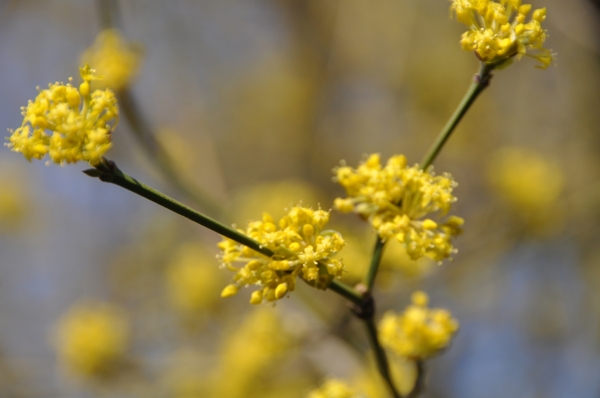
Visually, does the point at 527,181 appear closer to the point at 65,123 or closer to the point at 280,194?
the point at 280,194

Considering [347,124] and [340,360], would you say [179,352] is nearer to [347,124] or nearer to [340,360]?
[340,360]

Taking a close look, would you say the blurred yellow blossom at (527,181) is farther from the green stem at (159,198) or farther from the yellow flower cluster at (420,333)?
the green stem at (159,198)

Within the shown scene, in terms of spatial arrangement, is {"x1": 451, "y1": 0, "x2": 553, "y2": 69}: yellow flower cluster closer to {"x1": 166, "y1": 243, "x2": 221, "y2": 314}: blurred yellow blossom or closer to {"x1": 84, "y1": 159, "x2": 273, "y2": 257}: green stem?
{"x1": 84, "y1": 159, "x2": 273, "y2": 257}: green stem

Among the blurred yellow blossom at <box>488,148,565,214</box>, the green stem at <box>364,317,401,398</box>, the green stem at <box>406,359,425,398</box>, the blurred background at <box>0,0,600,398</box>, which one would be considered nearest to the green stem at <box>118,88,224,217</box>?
the blurred background at <box>0,0,600,398</box>

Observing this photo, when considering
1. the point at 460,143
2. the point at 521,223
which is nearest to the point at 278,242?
the point at 521,223

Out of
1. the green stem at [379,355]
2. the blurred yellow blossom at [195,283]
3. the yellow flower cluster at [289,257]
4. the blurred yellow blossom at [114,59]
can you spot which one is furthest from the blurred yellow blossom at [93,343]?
the yellow flower cluster at [289,257]

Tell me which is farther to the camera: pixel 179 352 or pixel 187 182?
pixel 179 352
